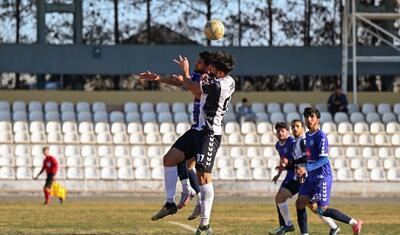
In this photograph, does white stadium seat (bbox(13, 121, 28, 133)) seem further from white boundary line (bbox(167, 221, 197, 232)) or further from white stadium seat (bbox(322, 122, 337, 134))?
white boundary line (bbox(167, 221, 197, 232))

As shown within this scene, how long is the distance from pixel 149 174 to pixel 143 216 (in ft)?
37.0

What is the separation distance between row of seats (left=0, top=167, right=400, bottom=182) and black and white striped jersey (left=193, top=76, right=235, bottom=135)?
19660 mm

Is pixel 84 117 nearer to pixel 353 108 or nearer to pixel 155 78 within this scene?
pixel 353 108

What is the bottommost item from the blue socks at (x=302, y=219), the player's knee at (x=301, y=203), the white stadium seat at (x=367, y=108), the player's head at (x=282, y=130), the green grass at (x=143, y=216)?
the green grass at (x=143, y=216)

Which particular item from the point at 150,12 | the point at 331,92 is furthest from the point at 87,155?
the point at 331,92

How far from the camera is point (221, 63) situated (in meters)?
14.1

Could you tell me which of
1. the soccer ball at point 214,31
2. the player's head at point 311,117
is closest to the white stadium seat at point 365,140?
the player's head at point 311,117

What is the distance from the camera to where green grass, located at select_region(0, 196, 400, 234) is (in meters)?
17.8

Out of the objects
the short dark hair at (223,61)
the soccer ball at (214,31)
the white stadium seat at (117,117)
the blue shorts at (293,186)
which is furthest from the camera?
the white stadium seat at (117,117)

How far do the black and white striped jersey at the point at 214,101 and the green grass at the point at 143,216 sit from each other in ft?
9.18

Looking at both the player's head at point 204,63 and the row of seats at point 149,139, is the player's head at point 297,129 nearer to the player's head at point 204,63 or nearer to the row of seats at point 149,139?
the player's head at point 204,63

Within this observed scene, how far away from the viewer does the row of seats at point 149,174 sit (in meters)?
33.9

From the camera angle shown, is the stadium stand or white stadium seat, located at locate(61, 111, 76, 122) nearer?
the stadium stand

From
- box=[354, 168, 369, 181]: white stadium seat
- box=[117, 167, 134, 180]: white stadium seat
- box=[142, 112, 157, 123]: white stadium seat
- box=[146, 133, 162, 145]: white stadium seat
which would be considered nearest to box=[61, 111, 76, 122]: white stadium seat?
box=[142, 112, 157, 123]: white stadium seat
